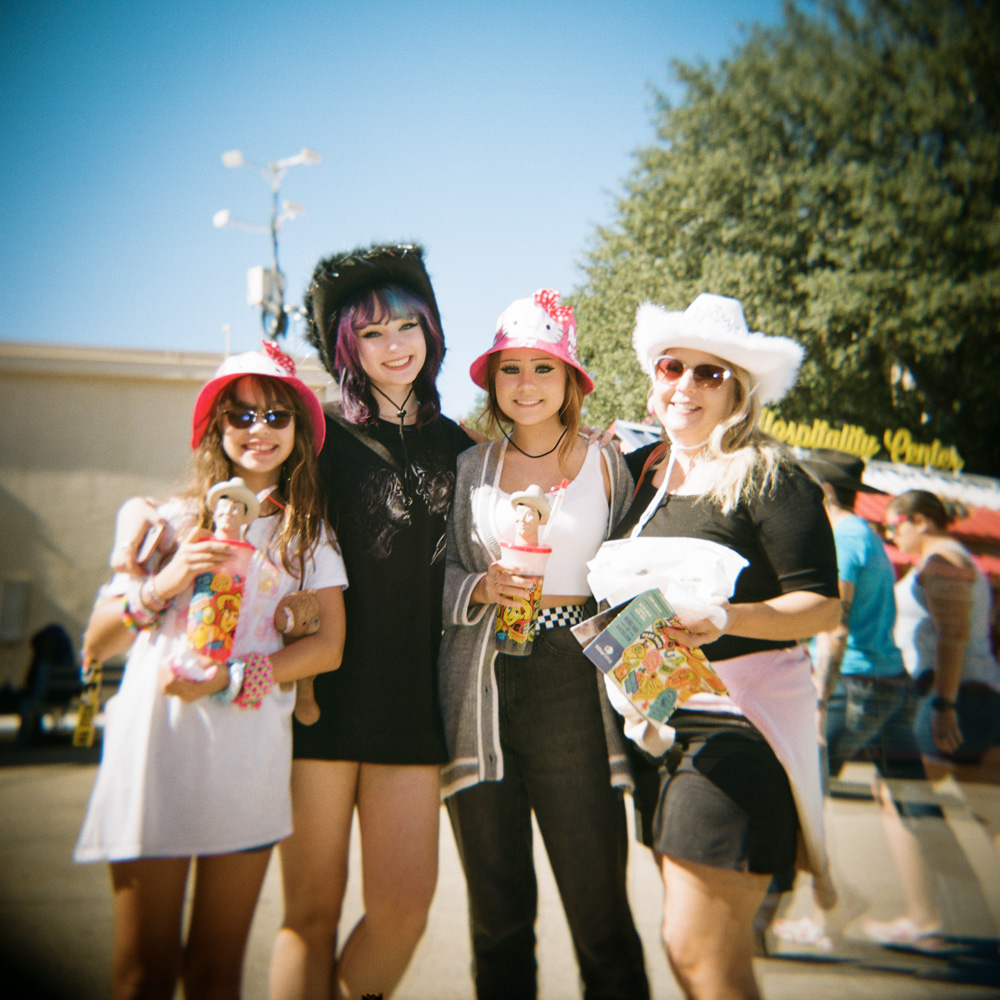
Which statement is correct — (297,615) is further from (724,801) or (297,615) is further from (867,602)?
(867,602)

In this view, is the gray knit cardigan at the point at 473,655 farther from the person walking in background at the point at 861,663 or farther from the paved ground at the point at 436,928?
the person walking in background at the point at 861,663

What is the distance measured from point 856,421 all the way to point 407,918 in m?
2.81

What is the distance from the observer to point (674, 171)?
2.98 metres

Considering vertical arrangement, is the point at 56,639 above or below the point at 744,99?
below

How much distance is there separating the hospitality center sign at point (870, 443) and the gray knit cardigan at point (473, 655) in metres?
1.43

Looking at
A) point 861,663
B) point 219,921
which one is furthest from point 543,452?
point 861,663

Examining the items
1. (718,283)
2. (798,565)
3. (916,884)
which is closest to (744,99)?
(718,283)

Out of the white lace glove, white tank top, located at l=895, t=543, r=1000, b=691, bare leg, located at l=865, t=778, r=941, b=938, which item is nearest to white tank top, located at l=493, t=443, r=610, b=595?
the white lace glove

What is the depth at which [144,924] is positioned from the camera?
179 cm

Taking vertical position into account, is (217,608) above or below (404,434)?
below

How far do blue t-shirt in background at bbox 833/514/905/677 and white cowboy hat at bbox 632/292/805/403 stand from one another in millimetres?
1884

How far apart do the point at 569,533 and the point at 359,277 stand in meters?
1.03

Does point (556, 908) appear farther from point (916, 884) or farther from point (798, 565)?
point (798, 565)

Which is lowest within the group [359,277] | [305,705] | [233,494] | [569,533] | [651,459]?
[305,705]
